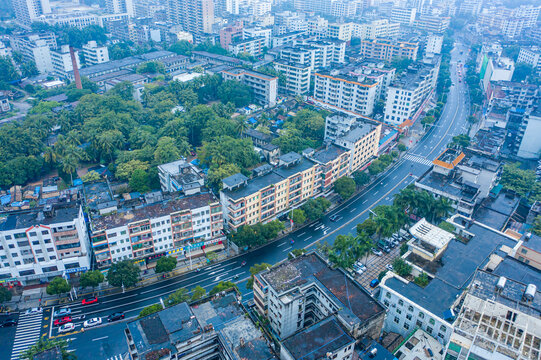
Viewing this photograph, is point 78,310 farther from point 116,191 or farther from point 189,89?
point 189,89

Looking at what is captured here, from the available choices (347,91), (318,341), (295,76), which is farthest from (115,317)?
(295,76)

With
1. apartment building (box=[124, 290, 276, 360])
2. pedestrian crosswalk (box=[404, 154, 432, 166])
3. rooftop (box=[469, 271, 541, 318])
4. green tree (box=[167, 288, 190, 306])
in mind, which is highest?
rooftop (box=[469, 271, 541, 318])

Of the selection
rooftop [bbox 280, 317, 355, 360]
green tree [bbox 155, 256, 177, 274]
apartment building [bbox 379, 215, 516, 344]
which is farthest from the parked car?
apartment building [bbox 379, 215, 516, 344]

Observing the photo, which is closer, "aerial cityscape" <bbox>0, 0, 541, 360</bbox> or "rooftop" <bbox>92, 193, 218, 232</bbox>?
"aerial cityscape" <bbox>0, 0, 541, 360</bbox>

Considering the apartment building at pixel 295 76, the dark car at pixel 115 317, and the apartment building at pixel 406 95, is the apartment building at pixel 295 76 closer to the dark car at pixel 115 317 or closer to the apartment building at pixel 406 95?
the apartment building at pixel 406 95

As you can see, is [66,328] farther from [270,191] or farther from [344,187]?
[344,187]

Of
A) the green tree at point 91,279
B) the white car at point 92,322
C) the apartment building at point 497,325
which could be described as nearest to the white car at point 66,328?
the white car at point 92,322

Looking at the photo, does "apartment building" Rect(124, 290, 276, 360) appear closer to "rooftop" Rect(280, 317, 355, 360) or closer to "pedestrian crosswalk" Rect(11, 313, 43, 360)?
"rooftop" Rect(280, 317, 355, 360)
